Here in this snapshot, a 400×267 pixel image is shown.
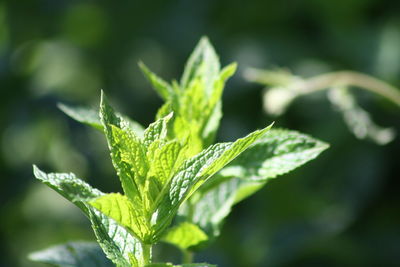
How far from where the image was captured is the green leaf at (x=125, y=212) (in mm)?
934

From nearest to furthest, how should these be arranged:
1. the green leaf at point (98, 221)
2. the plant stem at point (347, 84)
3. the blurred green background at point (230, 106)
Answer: the green leaf at point (98, 221), the plant stem at point (347, 84), the blurred green background at point (230, 106)

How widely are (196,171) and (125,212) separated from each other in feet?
0.40

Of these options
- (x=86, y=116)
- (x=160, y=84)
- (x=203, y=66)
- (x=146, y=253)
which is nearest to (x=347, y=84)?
(x=203, y=66)

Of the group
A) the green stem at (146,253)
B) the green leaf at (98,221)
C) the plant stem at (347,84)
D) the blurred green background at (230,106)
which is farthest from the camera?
the blurred green background at (230,106)

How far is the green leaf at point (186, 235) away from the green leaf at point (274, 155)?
11cm

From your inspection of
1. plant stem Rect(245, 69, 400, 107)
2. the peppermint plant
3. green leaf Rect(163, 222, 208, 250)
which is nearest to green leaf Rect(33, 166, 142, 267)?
the peppermint plant

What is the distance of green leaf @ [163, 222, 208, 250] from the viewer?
3.83 feet

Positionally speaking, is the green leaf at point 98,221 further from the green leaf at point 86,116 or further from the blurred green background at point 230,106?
the blurred green background at point 230,106

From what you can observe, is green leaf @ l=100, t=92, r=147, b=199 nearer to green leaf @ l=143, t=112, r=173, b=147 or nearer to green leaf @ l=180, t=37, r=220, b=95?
green leaf @ l=143, t=112, r=173, b=147

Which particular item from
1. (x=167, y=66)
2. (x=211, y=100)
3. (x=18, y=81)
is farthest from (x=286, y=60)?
(x=211, y=100)

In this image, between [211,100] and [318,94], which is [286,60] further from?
[211,100]

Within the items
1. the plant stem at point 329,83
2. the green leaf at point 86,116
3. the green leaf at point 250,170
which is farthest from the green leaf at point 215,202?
the plant stem at point 329,83

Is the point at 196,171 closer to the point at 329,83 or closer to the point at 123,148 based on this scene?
the point at 123,148

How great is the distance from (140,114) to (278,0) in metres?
0.86
